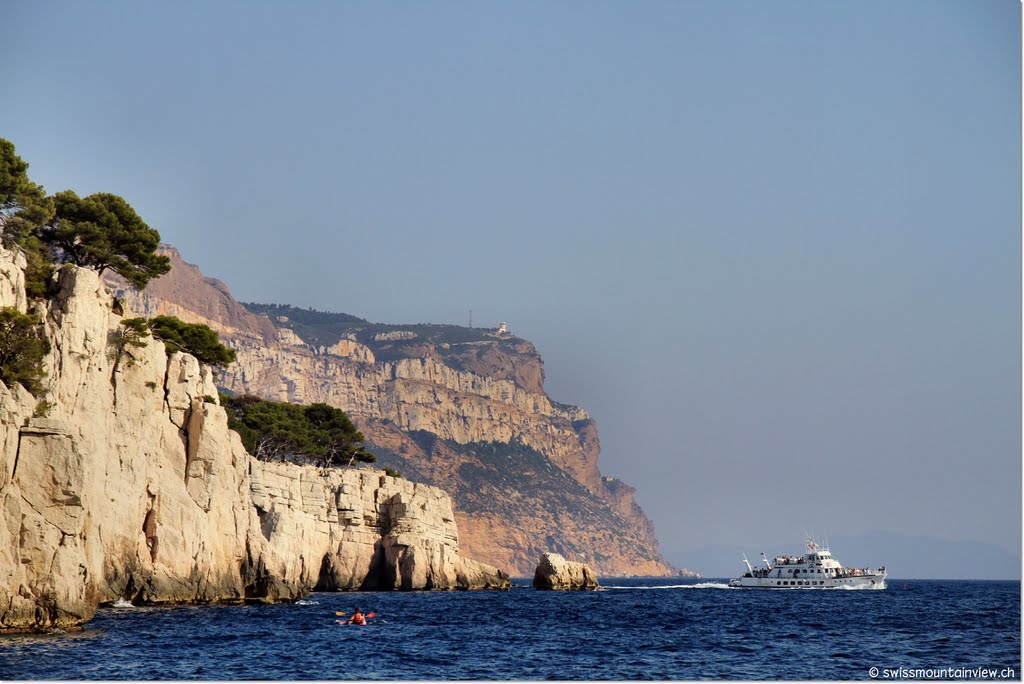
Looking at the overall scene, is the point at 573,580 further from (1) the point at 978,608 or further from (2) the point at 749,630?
(2) the point at 749,630

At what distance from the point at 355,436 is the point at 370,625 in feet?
173

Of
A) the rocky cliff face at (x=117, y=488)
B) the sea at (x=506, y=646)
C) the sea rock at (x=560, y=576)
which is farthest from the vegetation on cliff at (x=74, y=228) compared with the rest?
the sea rock at (x=560, y=576)

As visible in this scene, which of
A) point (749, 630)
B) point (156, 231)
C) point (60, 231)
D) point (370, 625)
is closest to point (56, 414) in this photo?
point (370, 625)

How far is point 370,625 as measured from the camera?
162 feet

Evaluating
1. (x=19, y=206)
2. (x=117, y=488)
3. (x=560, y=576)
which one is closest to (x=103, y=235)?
(x=19, y=206)

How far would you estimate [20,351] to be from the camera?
1738 inches

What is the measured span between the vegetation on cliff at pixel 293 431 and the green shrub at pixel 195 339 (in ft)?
49.0

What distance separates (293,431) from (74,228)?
3423 centimetres

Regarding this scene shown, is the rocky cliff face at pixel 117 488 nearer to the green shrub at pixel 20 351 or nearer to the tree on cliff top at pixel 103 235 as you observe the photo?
the green shrub at pixel 20 351

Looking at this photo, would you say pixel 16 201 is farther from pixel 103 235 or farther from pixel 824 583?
pixel 824 583

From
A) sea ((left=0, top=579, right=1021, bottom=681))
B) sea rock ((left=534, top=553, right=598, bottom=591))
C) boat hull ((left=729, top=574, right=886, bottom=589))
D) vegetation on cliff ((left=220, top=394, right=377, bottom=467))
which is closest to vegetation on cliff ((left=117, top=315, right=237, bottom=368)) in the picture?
vegetation on cliff ((left=220, top=394, right=377, bottom=467))

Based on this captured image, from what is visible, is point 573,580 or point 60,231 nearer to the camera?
point 60,231

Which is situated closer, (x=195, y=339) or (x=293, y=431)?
(x=195, y=339)

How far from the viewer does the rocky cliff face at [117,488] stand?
3525 cm
